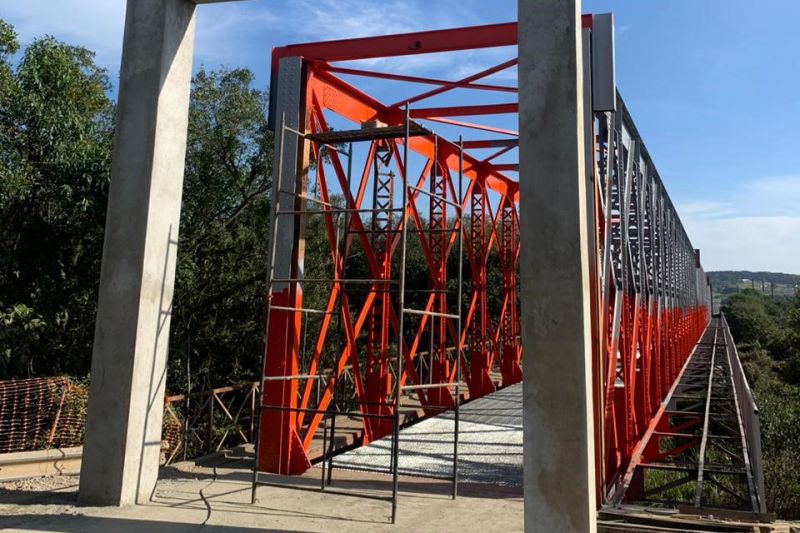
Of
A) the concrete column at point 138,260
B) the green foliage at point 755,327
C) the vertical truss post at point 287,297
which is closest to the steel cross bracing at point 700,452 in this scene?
the vertical truss post at point 287,297

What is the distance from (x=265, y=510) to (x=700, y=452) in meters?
7.39

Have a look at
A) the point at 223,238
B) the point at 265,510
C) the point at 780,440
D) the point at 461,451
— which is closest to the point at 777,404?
the point at 780,440

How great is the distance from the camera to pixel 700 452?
10.4 m

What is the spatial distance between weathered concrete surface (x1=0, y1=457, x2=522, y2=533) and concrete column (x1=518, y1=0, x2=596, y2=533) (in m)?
1.17

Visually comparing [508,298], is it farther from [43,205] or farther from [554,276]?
[554,276]

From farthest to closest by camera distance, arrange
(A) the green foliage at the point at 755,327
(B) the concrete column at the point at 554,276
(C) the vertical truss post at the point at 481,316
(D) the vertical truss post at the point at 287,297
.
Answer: (A) the green foliage at the point at 755,327, (C) the vertical truss post at the point at 481,316, (D) the vertical truss post at the point at 287,297, (B) the concrete column at the point at 554,276

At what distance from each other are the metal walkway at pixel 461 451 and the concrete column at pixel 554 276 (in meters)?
2.90

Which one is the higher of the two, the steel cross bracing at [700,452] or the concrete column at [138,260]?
the concrete column at [138,260]

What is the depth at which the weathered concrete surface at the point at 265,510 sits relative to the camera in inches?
233

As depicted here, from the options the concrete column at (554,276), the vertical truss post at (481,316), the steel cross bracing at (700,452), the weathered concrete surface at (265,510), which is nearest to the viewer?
the concrete column at (554,276)

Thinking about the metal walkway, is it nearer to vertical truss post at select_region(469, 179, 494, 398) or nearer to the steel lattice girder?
the steel lattice girder

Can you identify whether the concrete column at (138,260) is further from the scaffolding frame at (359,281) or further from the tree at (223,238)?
the tree at (223,238)

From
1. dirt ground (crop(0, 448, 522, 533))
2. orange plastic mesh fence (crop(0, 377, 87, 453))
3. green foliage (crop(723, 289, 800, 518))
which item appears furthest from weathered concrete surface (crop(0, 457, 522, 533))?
green foliage (crop(723, 289, 800, 518))

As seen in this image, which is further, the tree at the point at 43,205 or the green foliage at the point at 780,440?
the green foliage at the point at 780,440
